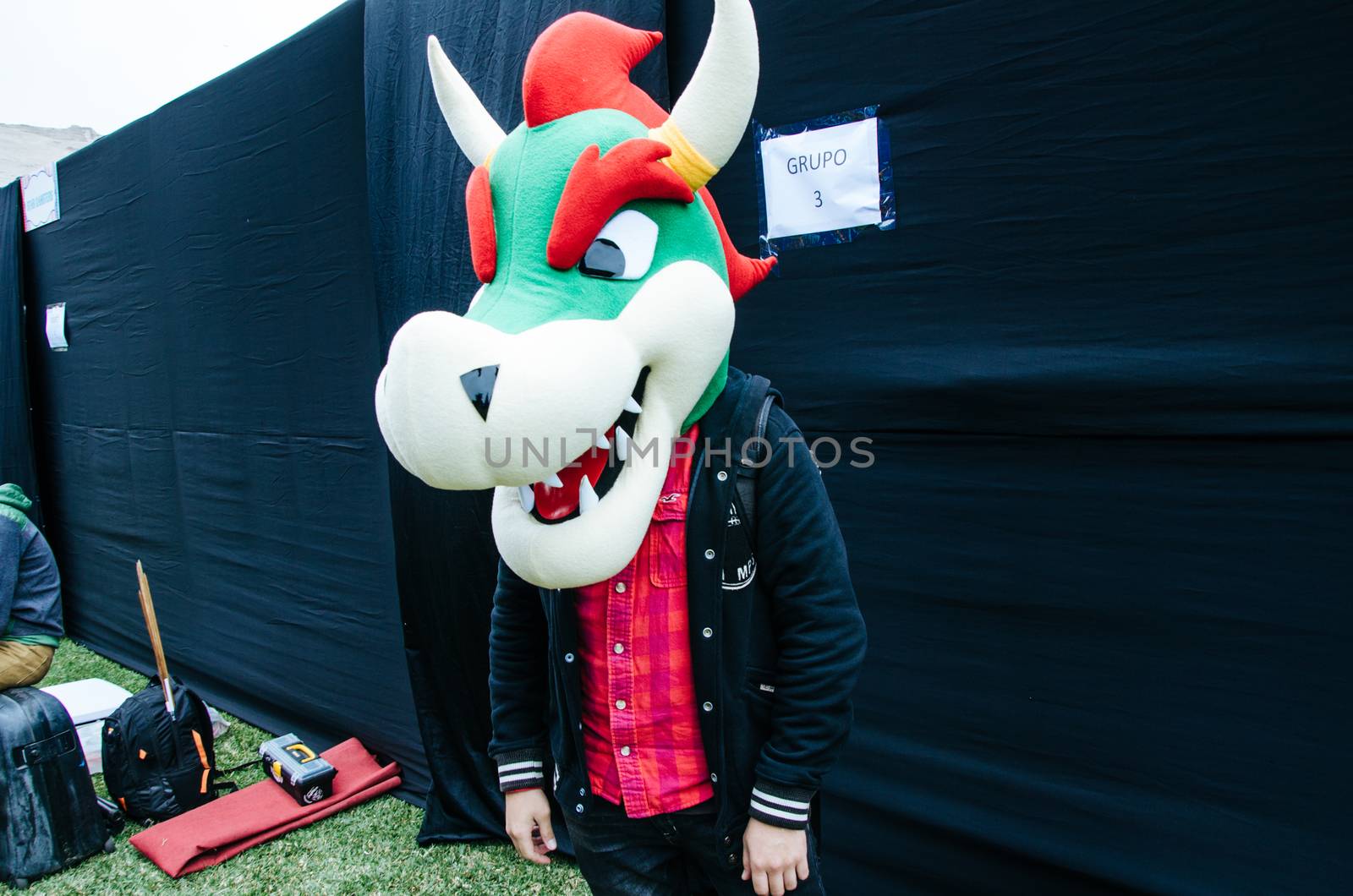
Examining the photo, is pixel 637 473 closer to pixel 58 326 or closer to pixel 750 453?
pixel 750 453

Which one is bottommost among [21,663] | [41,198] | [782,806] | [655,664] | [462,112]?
[21,663]

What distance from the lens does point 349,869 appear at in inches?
89.7

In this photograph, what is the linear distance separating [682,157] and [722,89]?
0.29 feet

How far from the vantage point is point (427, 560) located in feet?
7.52

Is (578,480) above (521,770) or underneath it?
above

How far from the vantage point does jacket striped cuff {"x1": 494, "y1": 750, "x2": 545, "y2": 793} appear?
1223 mm

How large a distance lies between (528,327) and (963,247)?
42.5 inches

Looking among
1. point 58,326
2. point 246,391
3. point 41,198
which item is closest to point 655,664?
point 246,391

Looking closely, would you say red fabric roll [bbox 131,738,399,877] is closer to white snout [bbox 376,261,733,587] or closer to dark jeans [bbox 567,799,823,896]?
A: dark jeans [bbox 567,799,823,896]

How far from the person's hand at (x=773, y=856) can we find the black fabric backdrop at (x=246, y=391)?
193 cm

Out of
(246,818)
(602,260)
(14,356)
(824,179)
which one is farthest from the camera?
(14,356)

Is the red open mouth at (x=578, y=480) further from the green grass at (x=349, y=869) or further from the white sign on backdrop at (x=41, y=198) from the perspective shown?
the white sign on backdrop at (x=41, y=198)

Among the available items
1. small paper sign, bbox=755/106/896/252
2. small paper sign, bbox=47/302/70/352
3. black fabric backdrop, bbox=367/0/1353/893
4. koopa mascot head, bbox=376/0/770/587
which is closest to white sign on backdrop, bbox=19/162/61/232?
small paper sign, bbox=47/302/70/352

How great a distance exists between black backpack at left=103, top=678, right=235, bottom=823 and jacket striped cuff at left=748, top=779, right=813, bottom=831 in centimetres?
240
